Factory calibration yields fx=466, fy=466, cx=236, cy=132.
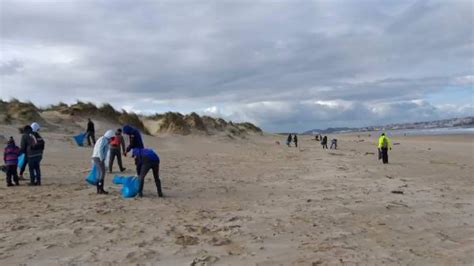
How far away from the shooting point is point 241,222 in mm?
7852

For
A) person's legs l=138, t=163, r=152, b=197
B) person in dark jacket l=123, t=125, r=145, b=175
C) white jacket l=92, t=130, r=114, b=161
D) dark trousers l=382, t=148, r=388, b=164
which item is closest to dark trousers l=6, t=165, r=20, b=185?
white jacket l=92, t=130, r=114, b=161

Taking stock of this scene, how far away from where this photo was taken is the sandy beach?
240 inches

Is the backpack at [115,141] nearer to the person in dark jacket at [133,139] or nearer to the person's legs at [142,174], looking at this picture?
the person in dark jacket at [133,139]

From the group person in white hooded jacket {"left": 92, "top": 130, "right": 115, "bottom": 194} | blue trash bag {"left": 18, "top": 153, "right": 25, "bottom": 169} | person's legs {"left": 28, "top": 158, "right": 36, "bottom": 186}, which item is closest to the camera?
person in white hooded jacket {"left": 92, "top": 130, "right": 115, "bottom": 194}

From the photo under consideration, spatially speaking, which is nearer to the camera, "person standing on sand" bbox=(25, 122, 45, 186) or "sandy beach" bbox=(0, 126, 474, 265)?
"sandy beach" bbox=(0, 126, 474, 265)

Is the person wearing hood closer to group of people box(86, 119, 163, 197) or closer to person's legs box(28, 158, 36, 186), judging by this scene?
person's legs box(28, 158, 36, 186)

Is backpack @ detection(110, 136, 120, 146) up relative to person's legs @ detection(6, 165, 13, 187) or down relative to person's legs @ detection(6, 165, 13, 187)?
up

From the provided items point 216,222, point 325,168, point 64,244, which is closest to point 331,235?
point 216,222

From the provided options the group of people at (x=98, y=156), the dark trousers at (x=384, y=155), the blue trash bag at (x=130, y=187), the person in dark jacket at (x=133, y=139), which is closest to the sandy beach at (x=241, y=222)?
the blue trash bag at (x=130, y=187)

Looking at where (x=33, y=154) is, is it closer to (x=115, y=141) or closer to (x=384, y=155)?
(x=115, y=141)

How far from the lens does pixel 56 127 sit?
82.3ft

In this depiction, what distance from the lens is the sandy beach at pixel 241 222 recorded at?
20.0 feet

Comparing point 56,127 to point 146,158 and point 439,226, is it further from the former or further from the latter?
point 439,226

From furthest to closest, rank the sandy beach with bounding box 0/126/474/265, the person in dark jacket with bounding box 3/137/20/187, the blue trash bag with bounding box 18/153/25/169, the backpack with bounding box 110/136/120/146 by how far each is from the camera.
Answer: the backpack with bounding box 110/136/120/146 → the blue trash bag with bounding box 18/153/25/169 → the person in dark jacket with bounding box 3/137/20/187 → the sandy beach with bounding box 0/126/474/265
